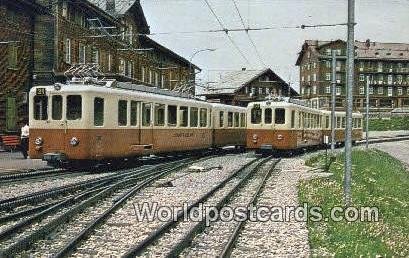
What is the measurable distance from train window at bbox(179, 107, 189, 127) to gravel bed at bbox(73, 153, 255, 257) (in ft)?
15.0

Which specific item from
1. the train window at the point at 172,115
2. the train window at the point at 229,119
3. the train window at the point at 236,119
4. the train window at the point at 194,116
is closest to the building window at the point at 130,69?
the train window at the point at 236,119

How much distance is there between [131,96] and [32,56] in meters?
17.4

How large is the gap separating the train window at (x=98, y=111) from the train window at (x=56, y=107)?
1.09 m

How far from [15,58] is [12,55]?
32 cm

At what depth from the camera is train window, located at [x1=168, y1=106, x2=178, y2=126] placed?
2288 cm

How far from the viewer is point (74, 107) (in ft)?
59.0

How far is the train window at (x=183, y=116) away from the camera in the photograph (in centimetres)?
2406

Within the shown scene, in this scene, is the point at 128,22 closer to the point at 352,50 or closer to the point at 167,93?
the point at 167,93

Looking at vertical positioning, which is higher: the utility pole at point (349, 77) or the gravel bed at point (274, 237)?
the utility pole at point (349, 77)

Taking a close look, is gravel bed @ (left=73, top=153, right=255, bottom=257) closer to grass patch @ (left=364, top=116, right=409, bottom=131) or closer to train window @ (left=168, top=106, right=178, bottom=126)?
train window @ (left=168, top=106, right=178, bottom=126)

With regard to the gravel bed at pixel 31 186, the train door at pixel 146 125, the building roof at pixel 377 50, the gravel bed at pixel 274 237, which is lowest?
the gravel bed at pixel 274 237

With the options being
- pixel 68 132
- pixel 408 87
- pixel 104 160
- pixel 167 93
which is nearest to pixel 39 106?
pixel 68 132

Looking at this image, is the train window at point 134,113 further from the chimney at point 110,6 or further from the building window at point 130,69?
the building window at point 130,69

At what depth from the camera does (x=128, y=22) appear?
50.9 m
